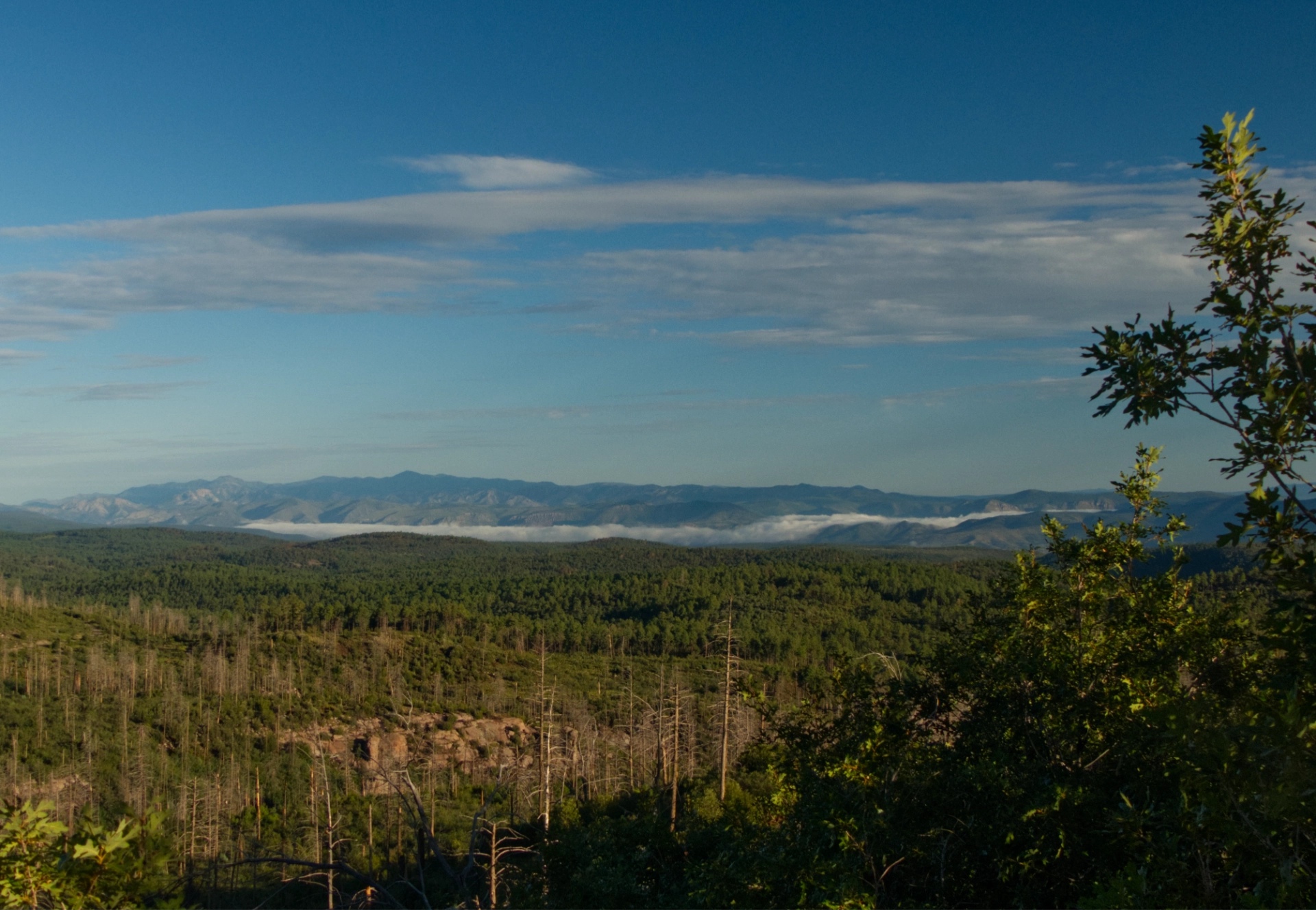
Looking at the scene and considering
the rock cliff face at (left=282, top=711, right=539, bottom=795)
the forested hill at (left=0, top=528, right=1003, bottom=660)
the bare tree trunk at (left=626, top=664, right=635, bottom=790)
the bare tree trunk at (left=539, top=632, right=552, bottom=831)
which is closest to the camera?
the bare tree trunk at (left=539, top=632, right=552, bottom=831)

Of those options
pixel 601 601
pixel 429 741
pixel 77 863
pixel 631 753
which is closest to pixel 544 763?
pixel 631 753

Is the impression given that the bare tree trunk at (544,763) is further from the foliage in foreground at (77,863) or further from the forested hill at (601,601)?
the forested hill at (601,601)

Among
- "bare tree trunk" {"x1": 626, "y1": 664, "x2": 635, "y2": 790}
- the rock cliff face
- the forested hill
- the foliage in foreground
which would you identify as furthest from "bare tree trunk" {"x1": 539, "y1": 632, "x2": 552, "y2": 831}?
the forested hill

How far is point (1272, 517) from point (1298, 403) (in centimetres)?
92

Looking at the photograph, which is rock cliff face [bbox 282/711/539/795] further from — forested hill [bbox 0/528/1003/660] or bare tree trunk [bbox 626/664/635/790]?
forested hill [bbox 0/528/1003/660]

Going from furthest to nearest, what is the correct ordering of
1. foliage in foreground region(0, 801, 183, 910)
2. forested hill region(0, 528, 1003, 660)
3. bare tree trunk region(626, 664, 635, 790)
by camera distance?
forested hill region(0, 528, 1003, 660) → bare tree trunk region(626, 664, 635, 790) → foliage in foreground region(0, 801, 183, 910)

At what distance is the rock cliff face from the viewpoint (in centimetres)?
7269

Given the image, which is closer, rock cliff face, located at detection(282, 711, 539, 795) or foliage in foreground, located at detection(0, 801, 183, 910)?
foliage in foreground, located at detection(0, 801, 183, 910)

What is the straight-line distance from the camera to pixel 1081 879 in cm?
841

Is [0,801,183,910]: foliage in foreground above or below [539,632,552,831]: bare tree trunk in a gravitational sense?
above

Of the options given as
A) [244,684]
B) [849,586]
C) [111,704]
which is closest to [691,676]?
[244,684]

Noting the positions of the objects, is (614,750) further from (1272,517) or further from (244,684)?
(1272,517)

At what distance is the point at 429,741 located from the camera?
7625 centimetres

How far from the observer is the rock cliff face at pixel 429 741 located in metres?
72.7
